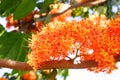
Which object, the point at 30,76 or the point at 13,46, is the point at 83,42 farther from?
the point at 30,76

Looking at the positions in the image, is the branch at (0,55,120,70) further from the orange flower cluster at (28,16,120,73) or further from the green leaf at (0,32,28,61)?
the green leaf at (0,32,28,61)

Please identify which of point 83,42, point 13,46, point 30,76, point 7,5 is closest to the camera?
point 83,42

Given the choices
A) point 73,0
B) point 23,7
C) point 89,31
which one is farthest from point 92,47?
point 73,0

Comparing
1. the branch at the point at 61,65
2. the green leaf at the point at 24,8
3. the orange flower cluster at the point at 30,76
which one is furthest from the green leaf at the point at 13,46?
the branch at the point at 61,65

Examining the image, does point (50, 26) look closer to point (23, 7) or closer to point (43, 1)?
point (23, 7)

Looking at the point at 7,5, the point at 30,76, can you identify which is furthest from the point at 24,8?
the point at 30,76

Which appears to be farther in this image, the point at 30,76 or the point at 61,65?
the point at 30,76

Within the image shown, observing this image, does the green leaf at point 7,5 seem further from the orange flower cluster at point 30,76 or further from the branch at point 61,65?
the branch at point 61,65

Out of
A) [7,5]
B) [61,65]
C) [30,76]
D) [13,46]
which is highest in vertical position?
[7,5]
